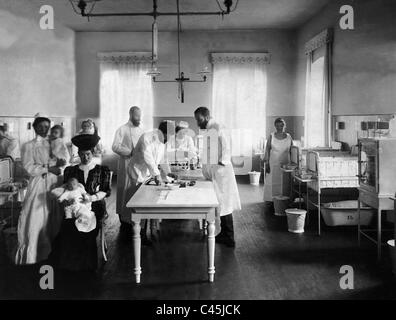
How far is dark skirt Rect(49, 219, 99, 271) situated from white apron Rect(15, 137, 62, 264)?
27 cm

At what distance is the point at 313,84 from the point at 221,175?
4679mm

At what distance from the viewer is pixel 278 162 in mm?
6566

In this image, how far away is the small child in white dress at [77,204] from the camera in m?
3.83

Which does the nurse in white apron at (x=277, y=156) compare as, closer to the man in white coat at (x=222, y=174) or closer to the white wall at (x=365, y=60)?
the white wall at (x=365, y=60)

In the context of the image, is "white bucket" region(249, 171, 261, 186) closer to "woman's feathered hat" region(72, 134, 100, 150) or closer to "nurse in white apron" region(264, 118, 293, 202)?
"nurse in white apron" region(264, 118, 293, 202)

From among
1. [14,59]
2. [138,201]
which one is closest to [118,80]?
[14,59]

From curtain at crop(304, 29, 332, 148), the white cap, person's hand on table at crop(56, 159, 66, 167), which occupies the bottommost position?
the white cap

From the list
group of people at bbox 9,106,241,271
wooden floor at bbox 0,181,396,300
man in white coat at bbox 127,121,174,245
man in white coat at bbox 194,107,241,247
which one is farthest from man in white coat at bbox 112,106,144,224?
man in white coat at bbox 194,107,241,247

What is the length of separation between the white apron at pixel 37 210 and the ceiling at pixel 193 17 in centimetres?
389

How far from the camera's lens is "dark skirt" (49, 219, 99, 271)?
3.86 metres

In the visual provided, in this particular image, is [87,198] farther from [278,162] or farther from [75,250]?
[278,162]

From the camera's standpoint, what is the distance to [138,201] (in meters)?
3.61

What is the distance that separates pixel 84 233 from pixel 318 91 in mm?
6111

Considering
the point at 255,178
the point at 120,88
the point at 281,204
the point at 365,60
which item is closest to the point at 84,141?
the point at 281,204
